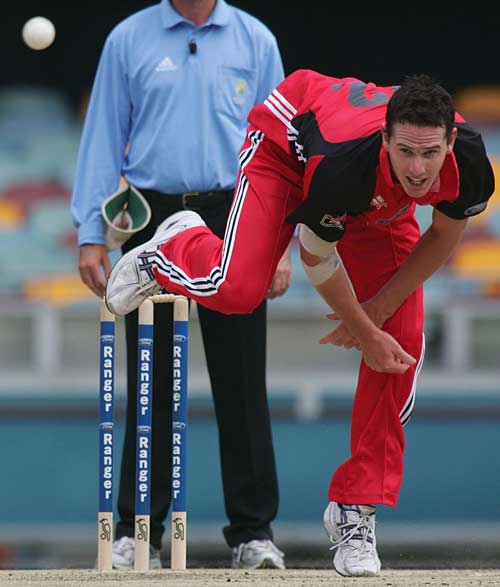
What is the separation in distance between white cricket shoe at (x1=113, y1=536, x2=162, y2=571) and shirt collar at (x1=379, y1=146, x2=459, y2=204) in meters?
1.29

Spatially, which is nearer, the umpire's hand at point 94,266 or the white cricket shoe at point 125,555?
the white cricket shoe at point 125,555

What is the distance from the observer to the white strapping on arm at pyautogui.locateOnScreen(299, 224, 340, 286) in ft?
9.29

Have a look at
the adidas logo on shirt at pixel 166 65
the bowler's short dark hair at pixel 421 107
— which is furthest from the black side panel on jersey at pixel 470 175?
the adidas logo on shirt at pixel 166 65

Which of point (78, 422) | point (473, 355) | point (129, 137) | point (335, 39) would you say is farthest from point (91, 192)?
point (335, 39)

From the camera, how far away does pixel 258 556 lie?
337 centimetres

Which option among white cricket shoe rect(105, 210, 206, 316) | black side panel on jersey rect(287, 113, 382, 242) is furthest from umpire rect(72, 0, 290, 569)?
black side panel on jersey rect(287, 113, 382, 242)

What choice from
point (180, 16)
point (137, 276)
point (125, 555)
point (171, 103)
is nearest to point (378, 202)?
point (137, 276)

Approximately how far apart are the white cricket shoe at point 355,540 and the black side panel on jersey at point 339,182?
74 cm

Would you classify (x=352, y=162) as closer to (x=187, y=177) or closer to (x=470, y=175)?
(x=470, y=175)

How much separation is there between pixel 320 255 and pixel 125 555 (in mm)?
1068

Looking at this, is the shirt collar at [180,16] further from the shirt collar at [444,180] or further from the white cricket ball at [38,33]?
the shirt collar at [444,180]

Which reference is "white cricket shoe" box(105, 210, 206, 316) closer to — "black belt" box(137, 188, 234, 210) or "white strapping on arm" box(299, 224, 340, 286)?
"black belt" box(137, 188, 234, 210)

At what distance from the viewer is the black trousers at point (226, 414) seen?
3.45m

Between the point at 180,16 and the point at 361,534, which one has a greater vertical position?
the point at 180,16
